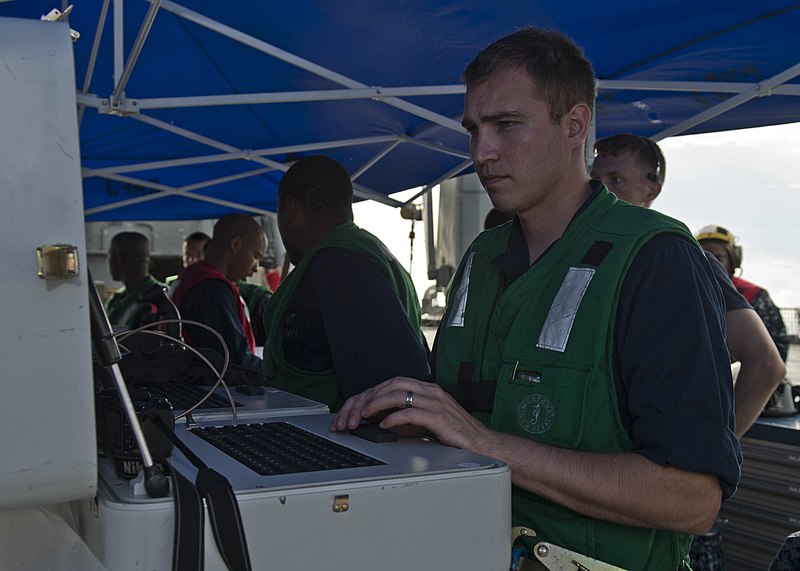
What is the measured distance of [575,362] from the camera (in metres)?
1.31

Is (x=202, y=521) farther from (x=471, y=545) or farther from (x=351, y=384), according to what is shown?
(x=351, y=384)

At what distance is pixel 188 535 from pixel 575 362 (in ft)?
2.23

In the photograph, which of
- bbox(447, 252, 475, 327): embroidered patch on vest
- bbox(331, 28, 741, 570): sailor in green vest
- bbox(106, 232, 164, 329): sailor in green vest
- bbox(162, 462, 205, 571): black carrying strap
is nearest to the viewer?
bbox(162, 462, 205, 571): black carrying strap

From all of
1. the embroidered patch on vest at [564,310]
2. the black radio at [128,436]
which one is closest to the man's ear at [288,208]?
the embroidered patch on vest at [564,310]

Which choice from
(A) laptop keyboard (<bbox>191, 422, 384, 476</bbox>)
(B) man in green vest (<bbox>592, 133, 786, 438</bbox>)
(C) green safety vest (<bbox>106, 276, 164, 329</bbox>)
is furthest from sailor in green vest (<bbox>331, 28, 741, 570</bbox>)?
(C) green safety vest (<bbox>106, 276, 164, 329</bbox>)

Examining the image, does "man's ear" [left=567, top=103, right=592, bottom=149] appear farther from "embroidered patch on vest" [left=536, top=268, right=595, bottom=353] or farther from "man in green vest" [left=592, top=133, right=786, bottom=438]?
"man in green vest" [left=592, top=133, right=786, bottom=438]

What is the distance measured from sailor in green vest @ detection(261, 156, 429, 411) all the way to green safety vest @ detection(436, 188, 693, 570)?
831 millimetres

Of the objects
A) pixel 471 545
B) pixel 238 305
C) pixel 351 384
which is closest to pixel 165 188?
pixel 238 305

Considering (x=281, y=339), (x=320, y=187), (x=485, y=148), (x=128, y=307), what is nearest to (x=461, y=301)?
(x=485, y=148)

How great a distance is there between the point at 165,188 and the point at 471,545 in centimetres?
635

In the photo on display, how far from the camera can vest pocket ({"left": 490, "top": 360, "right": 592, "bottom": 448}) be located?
1.30 metres

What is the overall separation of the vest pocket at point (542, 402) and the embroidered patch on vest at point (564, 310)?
0.13ft

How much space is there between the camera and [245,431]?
1.29 metres

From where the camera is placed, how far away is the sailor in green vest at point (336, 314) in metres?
2.29
